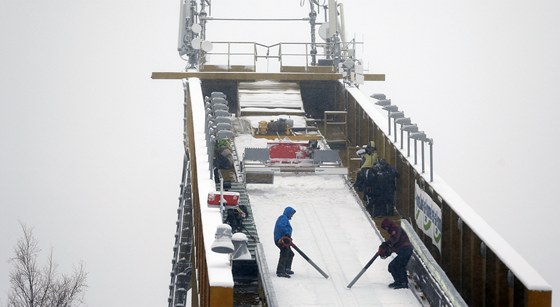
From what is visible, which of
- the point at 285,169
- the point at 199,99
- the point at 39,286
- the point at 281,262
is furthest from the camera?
the point at 39,286

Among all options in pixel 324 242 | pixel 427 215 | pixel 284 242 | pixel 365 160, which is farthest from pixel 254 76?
pixel 284 242

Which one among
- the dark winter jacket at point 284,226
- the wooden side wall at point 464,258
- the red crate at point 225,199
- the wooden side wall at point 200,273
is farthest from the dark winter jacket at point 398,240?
the wooden side wall at point 200,273

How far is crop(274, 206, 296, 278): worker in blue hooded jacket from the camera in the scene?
28156 millimetres

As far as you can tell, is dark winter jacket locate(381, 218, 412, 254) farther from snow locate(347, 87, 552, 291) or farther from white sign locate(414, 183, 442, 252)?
white sign locate(414, 183, 442, 252)

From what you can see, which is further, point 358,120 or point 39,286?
point 39,286

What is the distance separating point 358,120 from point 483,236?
12743mm

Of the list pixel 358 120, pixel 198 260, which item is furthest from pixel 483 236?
pixel 358 120

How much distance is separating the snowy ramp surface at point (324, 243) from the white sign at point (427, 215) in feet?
3.38

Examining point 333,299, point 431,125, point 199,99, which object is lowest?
point 431,125

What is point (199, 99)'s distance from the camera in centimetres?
3978

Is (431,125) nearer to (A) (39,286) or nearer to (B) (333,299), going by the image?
(A) (39,286)

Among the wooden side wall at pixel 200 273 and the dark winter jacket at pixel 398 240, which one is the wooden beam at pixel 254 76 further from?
the dark winter jacket at pixel 398 240

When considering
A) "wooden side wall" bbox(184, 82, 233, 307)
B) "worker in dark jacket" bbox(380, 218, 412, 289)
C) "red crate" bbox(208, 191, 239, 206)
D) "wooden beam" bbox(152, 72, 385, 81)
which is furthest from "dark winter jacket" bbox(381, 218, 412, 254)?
"wooden beam" bbox(152, 72, 385, 81)

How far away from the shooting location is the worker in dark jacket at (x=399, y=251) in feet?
91.1
